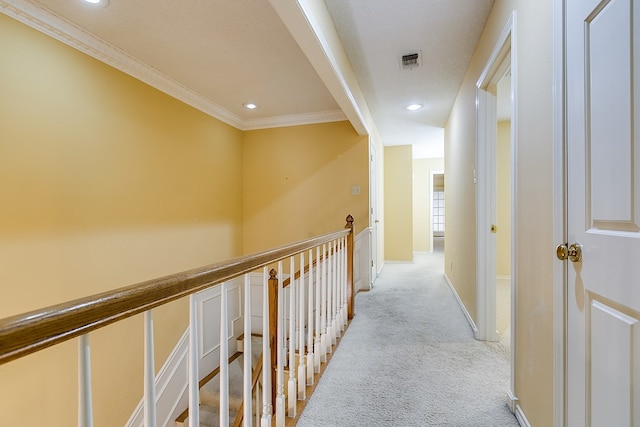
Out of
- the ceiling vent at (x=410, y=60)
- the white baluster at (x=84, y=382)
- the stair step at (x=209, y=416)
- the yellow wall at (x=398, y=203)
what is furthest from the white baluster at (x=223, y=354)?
the yellow wall at (x=398, y=203)

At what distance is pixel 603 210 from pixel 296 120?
3.54 metres

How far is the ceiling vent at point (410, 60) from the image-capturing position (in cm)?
244

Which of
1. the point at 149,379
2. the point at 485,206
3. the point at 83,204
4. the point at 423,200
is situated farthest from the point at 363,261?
the point at 423,200

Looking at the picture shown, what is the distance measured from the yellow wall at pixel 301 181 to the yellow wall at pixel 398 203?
6.99ft

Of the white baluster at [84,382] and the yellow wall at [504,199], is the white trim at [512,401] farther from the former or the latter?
the yellow wall at [504,199]

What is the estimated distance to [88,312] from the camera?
52 cm

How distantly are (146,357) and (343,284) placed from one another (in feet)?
6.91

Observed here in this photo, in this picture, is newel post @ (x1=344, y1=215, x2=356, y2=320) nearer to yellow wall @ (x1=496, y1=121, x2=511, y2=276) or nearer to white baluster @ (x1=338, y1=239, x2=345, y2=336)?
white baluster @ (x1=338, y1=239, x2=345, y2=336)

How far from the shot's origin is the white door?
737 mm

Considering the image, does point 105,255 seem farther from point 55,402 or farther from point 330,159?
point 330,159

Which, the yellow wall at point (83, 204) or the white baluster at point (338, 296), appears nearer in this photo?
the yellow wall at point (83, 204)

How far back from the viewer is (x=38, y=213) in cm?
187

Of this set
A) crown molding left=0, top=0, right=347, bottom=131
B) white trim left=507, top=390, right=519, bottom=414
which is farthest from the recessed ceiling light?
white trim left=507, top=390, right=519, bottom=414

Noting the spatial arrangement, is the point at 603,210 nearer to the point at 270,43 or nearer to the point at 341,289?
the point at 341,289
